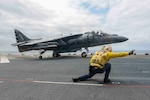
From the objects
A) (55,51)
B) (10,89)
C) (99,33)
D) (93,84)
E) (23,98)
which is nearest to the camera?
(23,98)

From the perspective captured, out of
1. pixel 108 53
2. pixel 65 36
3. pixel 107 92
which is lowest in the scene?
pixel 107 92

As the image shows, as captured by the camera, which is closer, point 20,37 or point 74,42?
point 74,42

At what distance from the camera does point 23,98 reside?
5.27 meters

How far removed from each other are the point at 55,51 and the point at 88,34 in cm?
450

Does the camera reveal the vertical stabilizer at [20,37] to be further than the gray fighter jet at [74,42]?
Yes

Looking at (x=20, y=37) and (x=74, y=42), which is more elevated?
(x=20, y=37)

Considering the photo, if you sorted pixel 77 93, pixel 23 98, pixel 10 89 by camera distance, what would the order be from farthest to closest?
1. pixel 10 89
2. pixel 77 93
3. pixel 23 98

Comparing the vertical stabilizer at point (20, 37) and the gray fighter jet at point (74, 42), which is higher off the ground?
the vertical stabilizer at point (20, 37)

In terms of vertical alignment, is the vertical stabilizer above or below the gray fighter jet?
above

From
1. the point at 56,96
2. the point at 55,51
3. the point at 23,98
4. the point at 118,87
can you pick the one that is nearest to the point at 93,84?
the point at 118,87

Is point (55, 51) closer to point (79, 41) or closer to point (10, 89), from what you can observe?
point (79, 41)

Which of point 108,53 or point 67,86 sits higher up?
point 108,53

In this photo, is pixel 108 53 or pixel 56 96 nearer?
pixel 56 96

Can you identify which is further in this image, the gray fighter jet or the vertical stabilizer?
the vertical stabilizer
